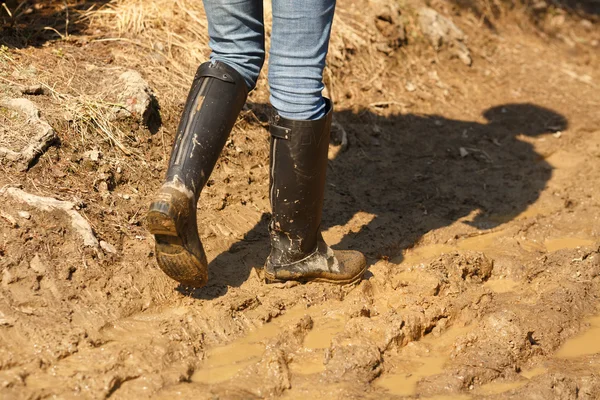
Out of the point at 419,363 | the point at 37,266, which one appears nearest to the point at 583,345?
the point at 419,363

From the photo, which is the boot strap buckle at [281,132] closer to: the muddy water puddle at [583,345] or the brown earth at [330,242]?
the brown earth at [330,242]

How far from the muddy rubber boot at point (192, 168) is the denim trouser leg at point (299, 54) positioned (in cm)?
16

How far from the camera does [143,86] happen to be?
10.4 ft

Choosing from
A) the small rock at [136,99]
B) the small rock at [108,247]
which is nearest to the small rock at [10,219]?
the small rock at [108,247]

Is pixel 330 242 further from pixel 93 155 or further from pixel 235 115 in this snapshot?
pixel 93 155

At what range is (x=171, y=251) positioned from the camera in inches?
85.2

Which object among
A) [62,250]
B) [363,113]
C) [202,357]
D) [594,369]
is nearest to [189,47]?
[363,113]

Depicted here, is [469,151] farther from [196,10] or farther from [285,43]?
[285,43]

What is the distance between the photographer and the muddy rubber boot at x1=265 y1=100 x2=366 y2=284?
2291mm

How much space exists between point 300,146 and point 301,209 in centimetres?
23

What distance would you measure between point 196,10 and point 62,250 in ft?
6.97

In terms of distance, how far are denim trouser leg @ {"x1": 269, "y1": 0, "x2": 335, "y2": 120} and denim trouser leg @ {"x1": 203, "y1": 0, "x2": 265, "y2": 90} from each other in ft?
0.42

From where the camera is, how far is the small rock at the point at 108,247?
249 centimetres

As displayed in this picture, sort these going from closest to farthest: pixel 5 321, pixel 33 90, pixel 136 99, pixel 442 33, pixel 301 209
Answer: pixel 5 321 < pixel 301 209 < pixel 33 90 < pixel 136 99 < pixel 442 33
